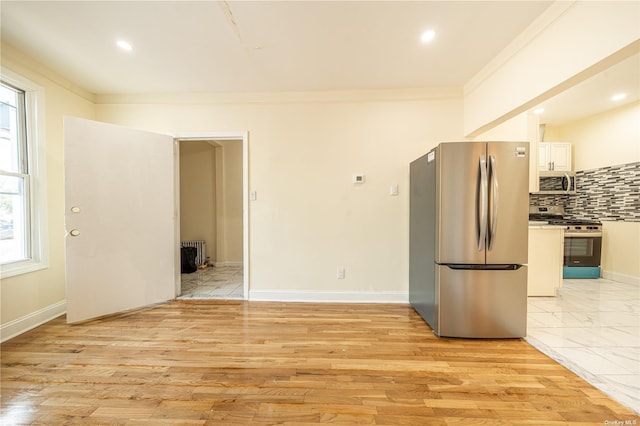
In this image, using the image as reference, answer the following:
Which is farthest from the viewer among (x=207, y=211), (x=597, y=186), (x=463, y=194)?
(x=207, y=211)

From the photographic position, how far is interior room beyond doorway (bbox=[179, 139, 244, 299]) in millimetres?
5273

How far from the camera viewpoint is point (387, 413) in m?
1.45

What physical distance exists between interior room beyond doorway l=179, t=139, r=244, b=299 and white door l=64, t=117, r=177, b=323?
2122mm

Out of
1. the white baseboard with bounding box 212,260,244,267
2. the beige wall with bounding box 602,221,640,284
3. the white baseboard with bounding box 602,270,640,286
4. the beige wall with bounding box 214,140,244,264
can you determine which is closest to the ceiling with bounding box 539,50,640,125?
the beige wall with bounding box 602,221,640,284

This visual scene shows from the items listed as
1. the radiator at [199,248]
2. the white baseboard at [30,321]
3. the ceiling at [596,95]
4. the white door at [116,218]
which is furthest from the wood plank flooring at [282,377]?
the ceiling at [596,95]

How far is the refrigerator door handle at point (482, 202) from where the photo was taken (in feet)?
7.09

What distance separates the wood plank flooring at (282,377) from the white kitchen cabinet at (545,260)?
1530 millimetres

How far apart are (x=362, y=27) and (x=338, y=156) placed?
1.39 meters

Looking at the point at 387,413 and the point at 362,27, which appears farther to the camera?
the point at 362,27

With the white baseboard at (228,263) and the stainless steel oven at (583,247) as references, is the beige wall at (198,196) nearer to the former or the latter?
the white baseboard at (228,263)

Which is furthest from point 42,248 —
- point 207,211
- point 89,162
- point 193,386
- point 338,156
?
point 338,156

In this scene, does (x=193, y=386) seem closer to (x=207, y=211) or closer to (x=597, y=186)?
(x=207, y=211)

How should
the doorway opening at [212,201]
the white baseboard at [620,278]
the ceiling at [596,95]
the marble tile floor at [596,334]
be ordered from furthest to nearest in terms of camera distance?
1. the doorway opening at [212,201]
2. the white baseboard at [620,278]
3. the ceiling at [596,95]
4. the marble tile floor at [596,334]

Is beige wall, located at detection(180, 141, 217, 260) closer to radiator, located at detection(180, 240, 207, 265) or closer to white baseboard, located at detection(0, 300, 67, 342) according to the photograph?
radiator, located at detection(180, 240, 207, 265)
